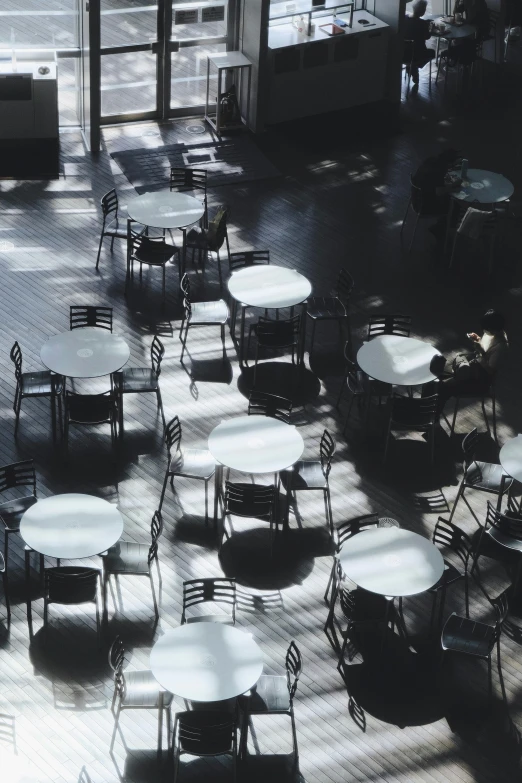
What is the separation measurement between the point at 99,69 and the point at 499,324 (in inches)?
298

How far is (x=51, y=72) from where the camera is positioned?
54.4 feet

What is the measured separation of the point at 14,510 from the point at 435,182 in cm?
757

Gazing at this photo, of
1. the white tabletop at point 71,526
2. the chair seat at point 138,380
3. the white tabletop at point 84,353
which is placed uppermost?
the white tabletop at point 84,353

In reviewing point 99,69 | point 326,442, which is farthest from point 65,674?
point 99,69

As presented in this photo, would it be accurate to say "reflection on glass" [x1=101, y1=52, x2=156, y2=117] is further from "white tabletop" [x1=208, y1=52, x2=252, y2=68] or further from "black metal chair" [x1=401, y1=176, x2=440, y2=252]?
"black metal chair" [x1=401, y1=176, x2=440, y2=252]

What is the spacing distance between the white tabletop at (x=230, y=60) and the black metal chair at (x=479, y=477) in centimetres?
822

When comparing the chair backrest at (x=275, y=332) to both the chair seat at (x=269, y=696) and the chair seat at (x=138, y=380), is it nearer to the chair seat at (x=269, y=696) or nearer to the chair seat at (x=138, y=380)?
the chair seat at (x=138, y=380)

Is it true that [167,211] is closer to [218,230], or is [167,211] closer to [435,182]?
[218,230]

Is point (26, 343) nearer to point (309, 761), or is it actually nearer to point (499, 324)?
point (499, 324)

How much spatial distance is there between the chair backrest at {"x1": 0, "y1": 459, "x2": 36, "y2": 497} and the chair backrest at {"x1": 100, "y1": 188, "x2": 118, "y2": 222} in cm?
433

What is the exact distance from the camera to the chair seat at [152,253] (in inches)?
556

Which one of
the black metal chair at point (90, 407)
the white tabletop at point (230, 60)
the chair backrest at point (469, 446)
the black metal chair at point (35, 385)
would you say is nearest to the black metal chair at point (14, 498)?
the black metal chair at point (90, 407)

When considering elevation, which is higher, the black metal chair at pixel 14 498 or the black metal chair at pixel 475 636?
the black metal chair at pixel 14 498

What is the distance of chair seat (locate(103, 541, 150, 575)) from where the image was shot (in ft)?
33.3
